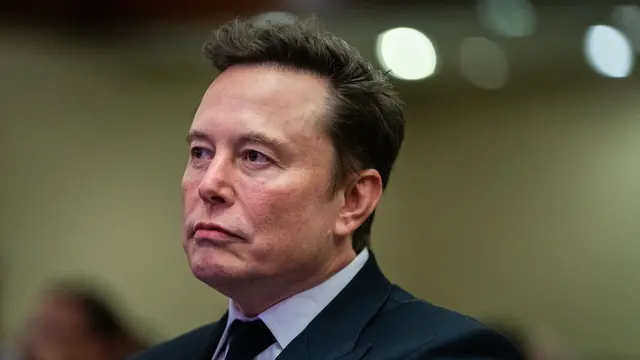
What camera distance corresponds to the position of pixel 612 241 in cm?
314

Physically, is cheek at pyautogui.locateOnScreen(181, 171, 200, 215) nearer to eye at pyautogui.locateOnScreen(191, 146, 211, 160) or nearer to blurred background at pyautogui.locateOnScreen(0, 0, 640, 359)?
eye at pyautogui.locateOnScreen(191, 146, 211, 160)

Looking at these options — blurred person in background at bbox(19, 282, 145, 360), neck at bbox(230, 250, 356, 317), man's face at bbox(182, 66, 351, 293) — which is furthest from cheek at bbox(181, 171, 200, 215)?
blurred person in background at bbox(19, 282, 145, 360)

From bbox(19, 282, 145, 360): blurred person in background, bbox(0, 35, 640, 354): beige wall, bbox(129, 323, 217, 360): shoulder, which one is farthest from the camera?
bbox(0, 35, 640, 354): beige wall

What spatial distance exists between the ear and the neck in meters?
0.05

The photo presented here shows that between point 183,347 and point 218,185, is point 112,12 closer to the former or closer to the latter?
point 183,347

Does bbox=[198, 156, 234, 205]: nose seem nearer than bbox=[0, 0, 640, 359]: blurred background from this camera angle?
Yes

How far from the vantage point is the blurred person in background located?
2.42 m

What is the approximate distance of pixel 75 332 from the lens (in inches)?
96.8

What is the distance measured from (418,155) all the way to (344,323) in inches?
100

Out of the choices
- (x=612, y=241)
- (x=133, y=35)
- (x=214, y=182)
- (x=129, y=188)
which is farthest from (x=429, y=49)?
(x=214, y=182)

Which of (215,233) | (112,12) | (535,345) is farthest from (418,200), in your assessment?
(215,233)

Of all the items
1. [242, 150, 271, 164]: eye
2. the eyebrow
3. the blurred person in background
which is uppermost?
the eyebrow

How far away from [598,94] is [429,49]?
0.64m

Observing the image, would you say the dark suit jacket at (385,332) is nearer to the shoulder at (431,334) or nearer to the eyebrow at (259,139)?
the shoulder at (431,334)
